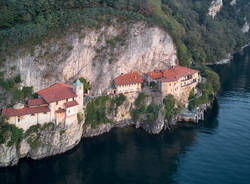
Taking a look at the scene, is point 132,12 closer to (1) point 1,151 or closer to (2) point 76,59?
(2) point 76,59

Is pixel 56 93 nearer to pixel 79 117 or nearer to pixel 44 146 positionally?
pixel 79 117

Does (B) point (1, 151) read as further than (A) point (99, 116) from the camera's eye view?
No

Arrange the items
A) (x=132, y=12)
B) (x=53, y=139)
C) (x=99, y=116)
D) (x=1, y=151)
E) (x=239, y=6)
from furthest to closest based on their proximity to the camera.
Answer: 1. (x=239, y=6)
2. (x=132, y=12)
3. (x=99, y=116)
4. (x=53, y=139)
5. (x=1, y=151)

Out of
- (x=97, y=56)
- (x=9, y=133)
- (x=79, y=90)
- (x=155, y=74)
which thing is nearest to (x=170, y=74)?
(x=155, y=74)

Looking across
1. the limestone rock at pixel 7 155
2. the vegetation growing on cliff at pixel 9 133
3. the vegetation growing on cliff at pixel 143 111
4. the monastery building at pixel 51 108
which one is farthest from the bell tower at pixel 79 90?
the limestone rock at pixel 7 155

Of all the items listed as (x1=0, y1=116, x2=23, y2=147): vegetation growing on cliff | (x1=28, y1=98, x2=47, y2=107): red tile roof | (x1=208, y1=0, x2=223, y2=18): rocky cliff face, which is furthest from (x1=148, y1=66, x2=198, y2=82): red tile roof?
(x1=208, y1=0, x2=223, y2=18): rocky cliff face

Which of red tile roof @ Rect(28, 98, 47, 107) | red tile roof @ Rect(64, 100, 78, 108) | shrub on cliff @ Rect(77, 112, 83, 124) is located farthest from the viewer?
shrub on cliff @ Rect(77, 112, 83, 124)

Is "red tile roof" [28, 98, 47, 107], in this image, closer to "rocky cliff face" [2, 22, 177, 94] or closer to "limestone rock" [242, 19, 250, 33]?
"rocky cliff face" [2, 22, 177, 94]

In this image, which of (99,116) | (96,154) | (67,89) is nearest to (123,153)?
(96,154)
